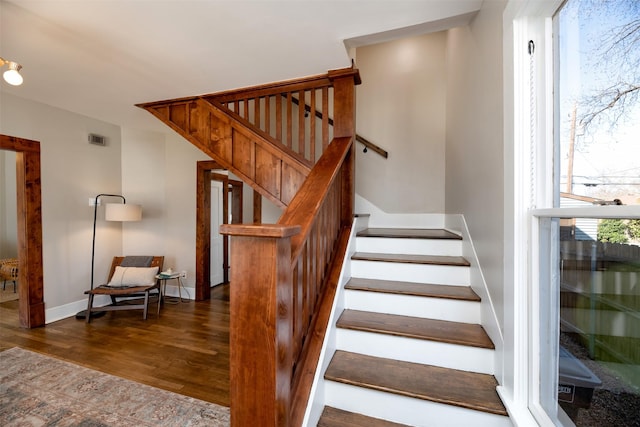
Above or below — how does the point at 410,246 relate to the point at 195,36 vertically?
below

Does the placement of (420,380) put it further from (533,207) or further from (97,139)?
(97,139)

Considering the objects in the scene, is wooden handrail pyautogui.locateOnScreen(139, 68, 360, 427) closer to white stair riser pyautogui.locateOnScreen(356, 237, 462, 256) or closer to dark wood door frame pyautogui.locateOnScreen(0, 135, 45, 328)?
white stair riser pyautogui.locateOnScreen(356, 237, 462, 256)

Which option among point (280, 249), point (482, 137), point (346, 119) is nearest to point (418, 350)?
point (280, 249)

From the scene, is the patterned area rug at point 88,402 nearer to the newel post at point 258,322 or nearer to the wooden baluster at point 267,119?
the newel post at point 258,322

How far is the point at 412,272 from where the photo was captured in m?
1.89

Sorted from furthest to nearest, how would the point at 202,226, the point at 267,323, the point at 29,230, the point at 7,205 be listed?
the point at 7,205 → the point at 202,226 → the point at 29,230 → the point at 267,323

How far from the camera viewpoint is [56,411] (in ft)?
5.89

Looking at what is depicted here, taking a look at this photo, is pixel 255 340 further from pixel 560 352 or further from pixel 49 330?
pixel 49 330

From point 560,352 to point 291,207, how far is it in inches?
45.6

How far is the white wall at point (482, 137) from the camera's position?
4.26 ft

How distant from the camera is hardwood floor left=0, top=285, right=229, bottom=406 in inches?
85.7

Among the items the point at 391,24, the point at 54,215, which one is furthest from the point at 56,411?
the point at 391,24

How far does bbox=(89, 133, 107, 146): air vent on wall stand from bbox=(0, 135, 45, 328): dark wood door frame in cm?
59

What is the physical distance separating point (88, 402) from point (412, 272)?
93.9 inches
